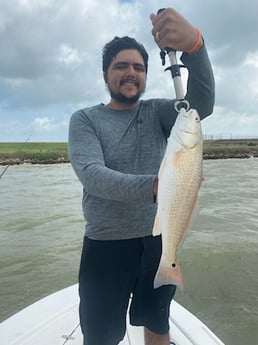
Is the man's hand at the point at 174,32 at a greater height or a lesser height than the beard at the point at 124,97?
greater

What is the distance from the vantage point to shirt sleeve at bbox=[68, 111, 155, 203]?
1.95 meters

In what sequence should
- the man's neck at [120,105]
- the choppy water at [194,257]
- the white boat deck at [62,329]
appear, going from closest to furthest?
the man's neck at [120,105], the white boat deck at [62,329], the choppy water at [194,257]

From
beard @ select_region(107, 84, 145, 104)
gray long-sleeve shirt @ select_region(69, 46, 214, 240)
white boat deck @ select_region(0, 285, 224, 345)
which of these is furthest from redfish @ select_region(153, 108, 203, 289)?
white boat deck @ select_region(0, 285, 224, 345)

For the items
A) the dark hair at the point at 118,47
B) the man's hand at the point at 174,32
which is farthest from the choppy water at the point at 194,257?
the man's hand at the point at 174,32

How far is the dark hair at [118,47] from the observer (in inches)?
101

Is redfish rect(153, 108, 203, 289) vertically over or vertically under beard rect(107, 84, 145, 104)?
under

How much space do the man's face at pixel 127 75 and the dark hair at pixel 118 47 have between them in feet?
0.11

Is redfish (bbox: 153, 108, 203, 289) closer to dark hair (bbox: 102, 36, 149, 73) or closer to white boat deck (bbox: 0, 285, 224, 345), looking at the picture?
dark hair (bbox: 102, 36, 149, 73)

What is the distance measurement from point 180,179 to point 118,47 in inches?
45.2

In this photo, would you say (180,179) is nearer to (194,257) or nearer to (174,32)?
(174,32)

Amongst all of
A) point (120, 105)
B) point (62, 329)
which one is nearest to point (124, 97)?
point (120, 105)

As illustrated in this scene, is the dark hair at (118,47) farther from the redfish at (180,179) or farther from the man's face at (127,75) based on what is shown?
the redfish at (180,179)

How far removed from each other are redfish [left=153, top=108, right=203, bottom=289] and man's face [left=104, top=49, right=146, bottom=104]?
0.69 metres

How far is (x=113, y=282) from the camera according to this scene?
252 centimetres
